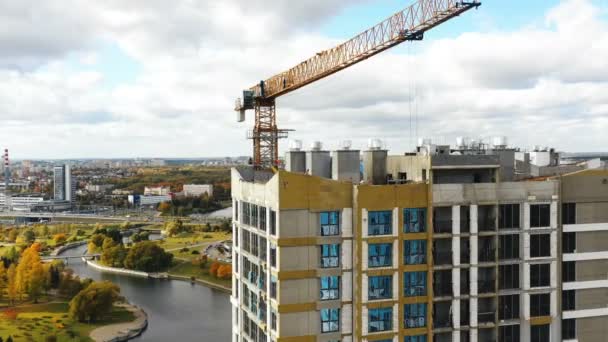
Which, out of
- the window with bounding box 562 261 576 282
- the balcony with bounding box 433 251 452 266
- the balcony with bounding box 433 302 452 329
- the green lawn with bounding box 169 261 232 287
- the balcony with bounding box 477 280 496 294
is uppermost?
the balcony with bounding box 433 251 452 266

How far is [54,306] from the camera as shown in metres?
75.5

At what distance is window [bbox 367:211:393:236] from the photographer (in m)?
21.5

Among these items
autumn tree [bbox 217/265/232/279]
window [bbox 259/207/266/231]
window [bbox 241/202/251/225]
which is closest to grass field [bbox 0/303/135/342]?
autumn tree [bbox 217/265/232/279]

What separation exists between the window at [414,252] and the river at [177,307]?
155ft

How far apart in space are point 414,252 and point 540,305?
616cm

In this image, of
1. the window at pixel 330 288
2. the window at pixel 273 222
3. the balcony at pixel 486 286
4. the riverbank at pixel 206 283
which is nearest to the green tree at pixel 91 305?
the riverbank at pixel 206 283

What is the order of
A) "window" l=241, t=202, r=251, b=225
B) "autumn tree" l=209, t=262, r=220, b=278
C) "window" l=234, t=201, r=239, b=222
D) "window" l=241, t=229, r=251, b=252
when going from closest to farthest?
"window" l=241, t=202, r=251, b=225, "window" l=241, t=229, r=251, b=252, "window" l=234, t=201, r=239, b=222, "autumn tree" l=209, t=262, r=220, b=278

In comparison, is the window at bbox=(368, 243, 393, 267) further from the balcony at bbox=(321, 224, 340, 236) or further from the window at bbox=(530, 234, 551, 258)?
the window at bbox=(530, 234, 551, 258)

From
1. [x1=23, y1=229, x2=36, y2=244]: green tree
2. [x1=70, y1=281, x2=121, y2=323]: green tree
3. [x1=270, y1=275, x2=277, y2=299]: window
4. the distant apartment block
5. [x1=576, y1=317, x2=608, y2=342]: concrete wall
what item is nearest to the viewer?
the distant apartment block

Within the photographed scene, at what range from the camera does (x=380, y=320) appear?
70.7ft

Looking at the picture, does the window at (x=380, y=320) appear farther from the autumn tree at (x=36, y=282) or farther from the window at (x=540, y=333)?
the autumn tree at (x=36, y=282)

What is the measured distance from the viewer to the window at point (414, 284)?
71.8 ft

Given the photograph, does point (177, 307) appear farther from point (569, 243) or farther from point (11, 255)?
point (569, 243)

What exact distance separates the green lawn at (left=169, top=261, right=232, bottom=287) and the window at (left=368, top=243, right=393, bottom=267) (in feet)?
241
